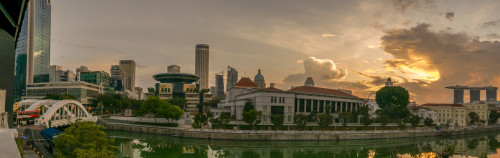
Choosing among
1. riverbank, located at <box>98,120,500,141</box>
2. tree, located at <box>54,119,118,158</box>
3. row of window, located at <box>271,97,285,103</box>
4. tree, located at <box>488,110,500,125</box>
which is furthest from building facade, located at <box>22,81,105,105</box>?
tree, located at <box>488,110,500,125</box>

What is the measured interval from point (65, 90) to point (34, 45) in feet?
207

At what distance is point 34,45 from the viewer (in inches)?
7160

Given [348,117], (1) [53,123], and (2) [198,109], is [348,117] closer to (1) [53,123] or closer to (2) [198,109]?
(1) [53,123]

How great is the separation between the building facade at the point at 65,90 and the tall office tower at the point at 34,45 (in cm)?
2366

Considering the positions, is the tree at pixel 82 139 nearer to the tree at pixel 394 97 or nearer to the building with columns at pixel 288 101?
the building with columns at pixel 288 101

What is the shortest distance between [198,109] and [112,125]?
8550 cm

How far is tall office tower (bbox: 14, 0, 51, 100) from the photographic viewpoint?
175000mm

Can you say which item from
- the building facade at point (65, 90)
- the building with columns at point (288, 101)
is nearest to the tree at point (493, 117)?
the building with columns at point (288, 101)

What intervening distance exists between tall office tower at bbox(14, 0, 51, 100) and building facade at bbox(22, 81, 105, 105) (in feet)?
77.6

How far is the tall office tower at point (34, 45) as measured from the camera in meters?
175

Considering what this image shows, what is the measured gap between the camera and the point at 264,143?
65250 millimetres

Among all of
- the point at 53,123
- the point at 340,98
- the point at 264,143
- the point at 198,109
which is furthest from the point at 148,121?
the point at 198,109

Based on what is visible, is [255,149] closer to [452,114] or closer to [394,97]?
[394,97]

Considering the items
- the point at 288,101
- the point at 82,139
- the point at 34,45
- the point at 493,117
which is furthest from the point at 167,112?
the point at 34,45
